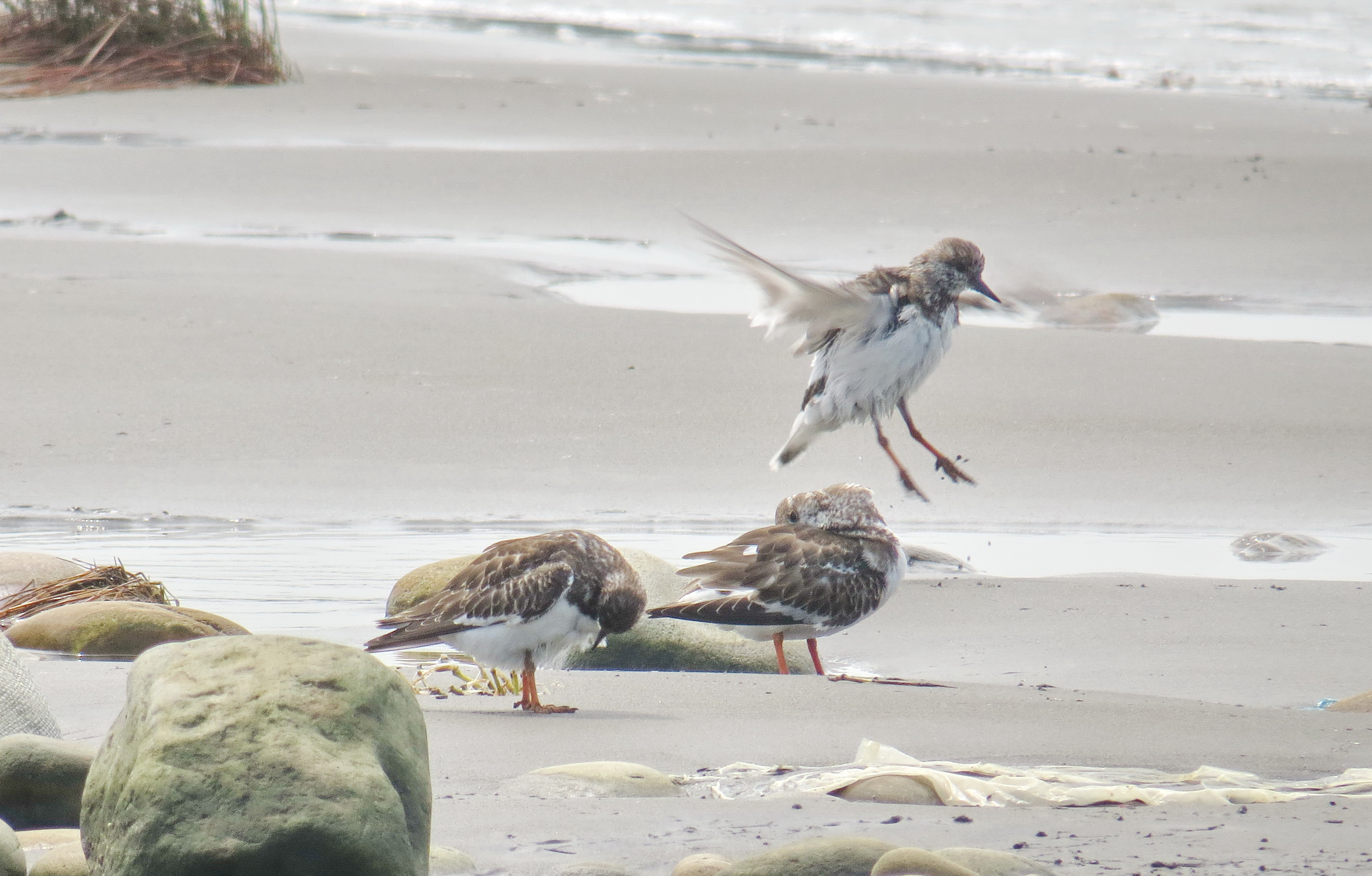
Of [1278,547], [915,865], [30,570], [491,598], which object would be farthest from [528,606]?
[1278,547]

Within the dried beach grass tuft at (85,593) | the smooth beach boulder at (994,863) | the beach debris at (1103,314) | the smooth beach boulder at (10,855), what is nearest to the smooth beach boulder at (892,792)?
the smooth beach boulder at (994,863)

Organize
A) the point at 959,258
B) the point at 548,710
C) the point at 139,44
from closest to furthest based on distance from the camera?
the point at 548,710
the point at 959,258
the point at 139,44

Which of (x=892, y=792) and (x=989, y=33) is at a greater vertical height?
(x=989, y=33)

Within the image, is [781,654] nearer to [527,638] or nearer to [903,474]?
[527,638]

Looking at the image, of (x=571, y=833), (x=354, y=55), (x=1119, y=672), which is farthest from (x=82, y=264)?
(x=354, y=55)

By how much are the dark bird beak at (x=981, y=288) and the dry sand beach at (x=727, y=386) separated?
80cm

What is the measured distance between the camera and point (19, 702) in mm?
4020

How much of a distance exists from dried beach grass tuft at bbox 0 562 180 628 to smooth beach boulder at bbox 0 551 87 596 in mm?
49

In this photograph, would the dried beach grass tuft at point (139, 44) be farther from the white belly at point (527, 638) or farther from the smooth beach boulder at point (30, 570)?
the white belly at point (527, 638)

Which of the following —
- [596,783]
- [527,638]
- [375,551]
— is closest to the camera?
[596,783]

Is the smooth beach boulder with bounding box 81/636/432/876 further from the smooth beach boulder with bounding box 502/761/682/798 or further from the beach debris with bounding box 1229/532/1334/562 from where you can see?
the beach debris with bounding box 1229/532/1334/562

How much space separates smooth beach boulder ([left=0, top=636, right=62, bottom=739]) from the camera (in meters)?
3.98

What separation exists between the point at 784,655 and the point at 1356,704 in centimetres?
172

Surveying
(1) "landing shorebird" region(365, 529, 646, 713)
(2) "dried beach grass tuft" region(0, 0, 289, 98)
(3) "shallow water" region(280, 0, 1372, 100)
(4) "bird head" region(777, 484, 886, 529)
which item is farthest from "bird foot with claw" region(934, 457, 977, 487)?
(3) "shallow water" region(280, 0, 1372, 100)
